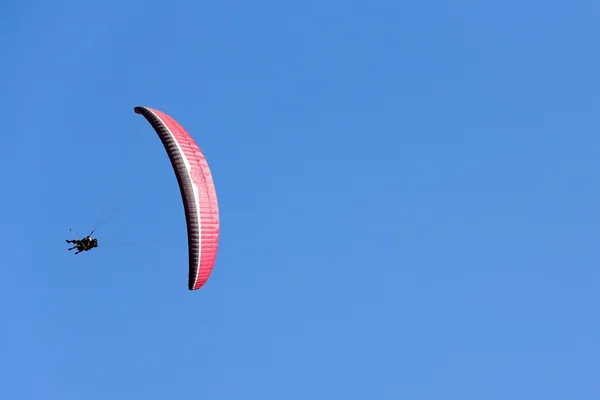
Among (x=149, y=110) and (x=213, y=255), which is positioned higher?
(x=149, y=110)

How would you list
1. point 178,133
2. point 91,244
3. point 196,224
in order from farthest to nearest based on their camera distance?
1. point 91,244
2. point 178,133
3. point 196,224

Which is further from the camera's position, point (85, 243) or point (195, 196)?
point (85, 243)

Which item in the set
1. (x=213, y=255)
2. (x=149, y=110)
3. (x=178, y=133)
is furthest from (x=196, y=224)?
(x=149, y=110)

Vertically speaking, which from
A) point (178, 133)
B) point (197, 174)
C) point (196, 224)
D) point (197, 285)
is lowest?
point (197, 285)

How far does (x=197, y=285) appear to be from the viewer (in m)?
27.8

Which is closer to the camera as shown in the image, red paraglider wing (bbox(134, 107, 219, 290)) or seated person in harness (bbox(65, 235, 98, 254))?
red paraglider wing (bbox(134, 107, 219, 290))

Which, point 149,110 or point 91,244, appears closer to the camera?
point 149,110

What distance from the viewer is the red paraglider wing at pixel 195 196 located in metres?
26.5

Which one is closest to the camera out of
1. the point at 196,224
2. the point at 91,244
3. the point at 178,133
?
the point at 196,224

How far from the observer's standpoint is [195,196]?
88.0 feet

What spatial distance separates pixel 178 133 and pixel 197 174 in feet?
8.10

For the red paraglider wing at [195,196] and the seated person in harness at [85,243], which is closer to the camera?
the red paraglider wing at [195,196]

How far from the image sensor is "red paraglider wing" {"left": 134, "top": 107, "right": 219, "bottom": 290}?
Result: 2655 centimetres

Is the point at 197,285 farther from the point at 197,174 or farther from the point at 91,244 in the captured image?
the point at 91,244
